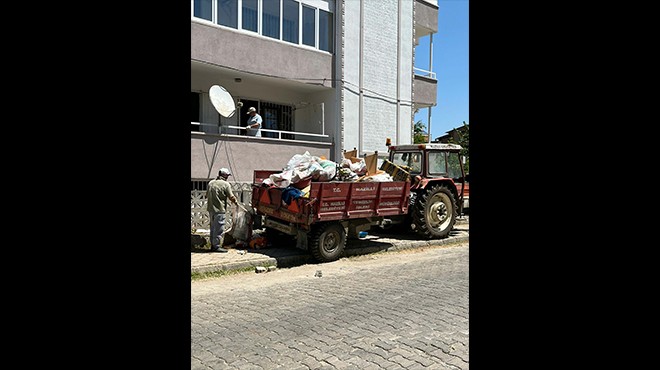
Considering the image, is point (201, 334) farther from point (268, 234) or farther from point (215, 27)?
point (215, 27)

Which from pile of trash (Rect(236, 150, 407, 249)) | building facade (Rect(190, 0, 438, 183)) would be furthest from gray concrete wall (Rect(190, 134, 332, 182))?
pile of trash (Rect(236, 150, 407, 249))

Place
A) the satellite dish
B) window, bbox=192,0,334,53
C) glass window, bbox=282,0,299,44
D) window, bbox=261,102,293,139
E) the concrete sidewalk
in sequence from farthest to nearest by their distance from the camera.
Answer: window, bbox=261,102,293,139
glass window, bbox=282,0,299,44
window, bbox=192,0,334,53
the satellite dish
the concrete sidewalk

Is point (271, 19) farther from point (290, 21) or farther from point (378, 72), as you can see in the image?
point (378, 72)

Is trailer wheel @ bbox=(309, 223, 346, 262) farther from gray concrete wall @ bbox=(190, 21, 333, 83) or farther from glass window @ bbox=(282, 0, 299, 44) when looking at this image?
glass window @ bbox=(282, 0, 299, 44)

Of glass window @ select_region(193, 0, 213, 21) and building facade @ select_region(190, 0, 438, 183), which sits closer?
glass window @ select_region(193, 0, 213, 21)

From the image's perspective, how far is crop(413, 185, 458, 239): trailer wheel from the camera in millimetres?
11289

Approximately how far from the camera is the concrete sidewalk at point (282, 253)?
28.6 ft

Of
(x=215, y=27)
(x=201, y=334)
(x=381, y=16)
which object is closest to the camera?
(x=201, y=334)

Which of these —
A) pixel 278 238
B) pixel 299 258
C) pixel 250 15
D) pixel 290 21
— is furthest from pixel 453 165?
pixel 250 15

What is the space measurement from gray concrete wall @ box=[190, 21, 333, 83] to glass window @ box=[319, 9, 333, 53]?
15.4 inches
